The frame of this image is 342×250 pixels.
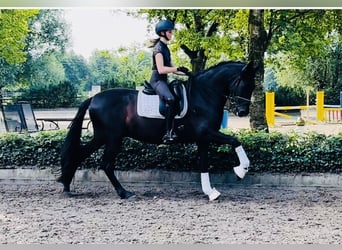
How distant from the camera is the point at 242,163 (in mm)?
4852

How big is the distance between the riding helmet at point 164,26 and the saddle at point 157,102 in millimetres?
438

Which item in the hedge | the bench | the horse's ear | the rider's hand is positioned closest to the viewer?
the horse's ear

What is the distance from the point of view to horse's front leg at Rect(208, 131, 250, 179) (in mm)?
4844

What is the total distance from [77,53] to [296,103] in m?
1.89

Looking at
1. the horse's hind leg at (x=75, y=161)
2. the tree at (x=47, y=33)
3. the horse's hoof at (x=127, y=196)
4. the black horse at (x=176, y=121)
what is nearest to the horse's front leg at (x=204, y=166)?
the black horse at (x=176, y=121)

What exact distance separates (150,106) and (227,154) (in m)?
0.89

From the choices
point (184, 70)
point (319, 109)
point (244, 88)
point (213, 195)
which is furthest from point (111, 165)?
point (319, 109)

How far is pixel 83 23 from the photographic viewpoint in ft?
16.0

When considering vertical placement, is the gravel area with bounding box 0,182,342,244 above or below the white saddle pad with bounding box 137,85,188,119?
below

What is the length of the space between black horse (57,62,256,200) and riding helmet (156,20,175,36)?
475 millimetres

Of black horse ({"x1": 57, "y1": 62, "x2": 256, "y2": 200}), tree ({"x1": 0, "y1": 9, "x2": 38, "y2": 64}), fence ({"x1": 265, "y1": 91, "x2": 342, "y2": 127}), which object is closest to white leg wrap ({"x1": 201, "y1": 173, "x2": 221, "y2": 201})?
black horse ({"x1": 57, "y1": 62, "x2": 256, "y2": 200})

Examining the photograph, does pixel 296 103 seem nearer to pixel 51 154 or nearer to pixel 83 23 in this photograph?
pixel 83 23

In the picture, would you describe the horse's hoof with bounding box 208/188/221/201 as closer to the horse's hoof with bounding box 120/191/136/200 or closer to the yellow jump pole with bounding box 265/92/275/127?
the horse's hoof with bounding box 120/191/136/200

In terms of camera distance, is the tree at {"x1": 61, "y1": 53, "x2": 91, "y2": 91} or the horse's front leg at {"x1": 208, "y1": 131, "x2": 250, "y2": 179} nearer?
the horse's front leg at {"x1": 208, "y1": 131, "x2": 250, "y2": 179}
